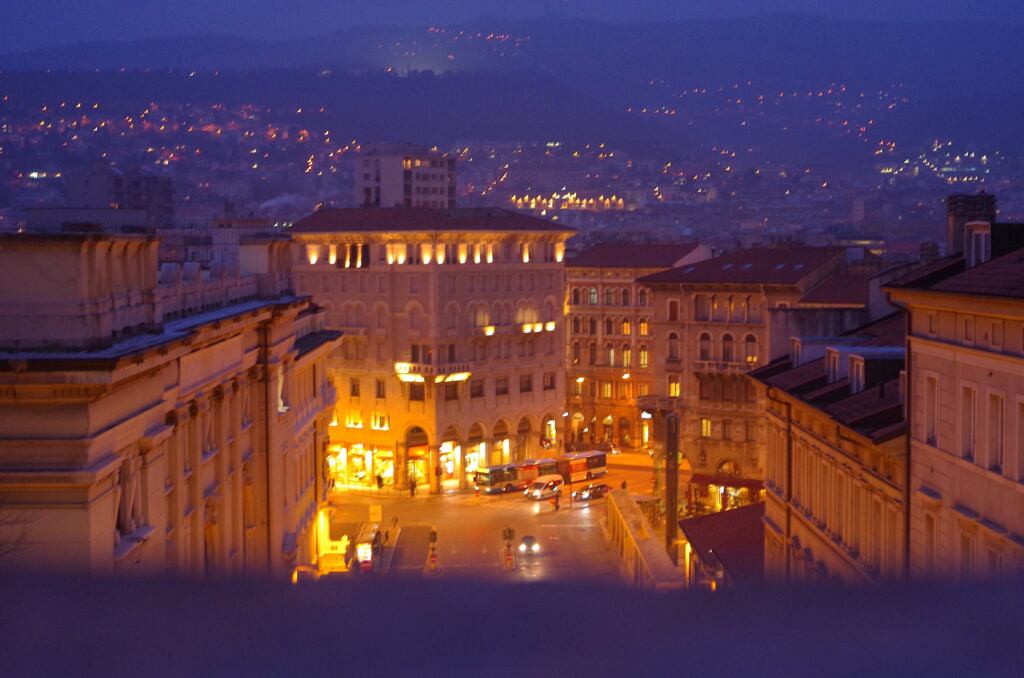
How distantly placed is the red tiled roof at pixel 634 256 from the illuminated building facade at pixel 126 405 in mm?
46894

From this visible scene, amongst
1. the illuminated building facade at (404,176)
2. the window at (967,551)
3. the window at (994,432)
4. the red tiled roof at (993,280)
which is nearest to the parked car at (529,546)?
the red tiled roof at (993,280)

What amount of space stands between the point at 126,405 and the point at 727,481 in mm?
42441

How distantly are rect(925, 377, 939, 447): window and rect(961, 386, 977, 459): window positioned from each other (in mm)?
861

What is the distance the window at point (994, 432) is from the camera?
15.4m

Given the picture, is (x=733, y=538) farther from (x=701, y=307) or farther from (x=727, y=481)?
(x=701, y=307)

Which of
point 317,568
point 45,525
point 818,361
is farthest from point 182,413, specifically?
point 317,568

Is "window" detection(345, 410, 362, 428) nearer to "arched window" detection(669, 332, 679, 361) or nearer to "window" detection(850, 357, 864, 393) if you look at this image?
"arched window" detection(669, 332, 679, 361)

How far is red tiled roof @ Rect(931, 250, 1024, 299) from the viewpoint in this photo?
50.1 feet

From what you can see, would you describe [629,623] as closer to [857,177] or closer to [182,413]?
[182,413]

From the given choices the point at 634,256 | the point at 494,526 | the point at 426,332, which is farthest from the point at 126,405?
the point at 634,256

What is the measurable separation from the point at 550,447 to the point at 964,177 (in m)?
112

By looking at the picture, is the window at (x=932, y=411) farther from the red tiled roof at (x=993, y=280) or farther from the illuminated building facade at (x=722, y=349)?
the illuminated building facade at (x=722, y=349)

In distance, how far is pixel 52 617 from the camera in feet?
10.2

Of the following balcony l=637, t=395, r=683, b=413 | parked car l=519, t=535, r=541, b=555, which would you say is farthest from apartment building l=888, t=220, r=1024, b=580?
balcony l=637, t=395, r=683, b=413
